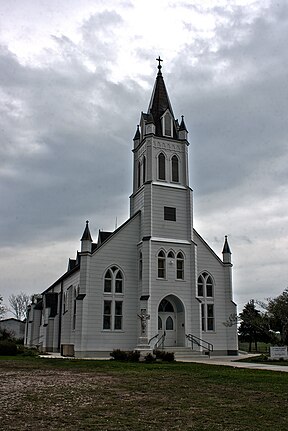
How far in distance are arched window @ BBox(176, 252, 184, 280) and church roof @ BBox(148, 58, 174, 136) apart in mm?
10566

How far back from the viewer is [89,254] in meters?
35.6

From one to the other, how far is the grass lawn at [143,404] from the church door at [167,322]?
2099cm

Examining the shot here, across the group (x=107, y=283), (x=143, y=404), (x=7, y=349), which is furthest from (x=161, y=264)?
(x=143, y=404)

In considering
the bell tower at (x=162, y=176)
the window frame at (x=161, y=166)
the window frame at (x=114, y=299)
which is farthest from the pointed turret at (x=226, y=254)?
the window frame at (x=114, y=299)

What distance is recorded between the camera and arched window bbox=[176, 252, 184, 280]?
36969 millimetres

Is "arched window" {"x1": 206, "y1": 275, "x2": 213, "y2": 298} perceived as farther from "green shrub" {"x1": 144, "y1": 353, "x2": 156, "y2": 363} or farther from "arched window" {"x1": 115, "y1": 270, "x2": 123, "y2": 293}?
"green shrub" {"x1": 144, "y1": 353, "x2": 156, "y2": 363}

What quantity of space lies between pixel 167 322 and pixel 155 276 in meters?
3.89

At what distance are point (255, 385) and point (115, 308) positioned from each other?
22691mm

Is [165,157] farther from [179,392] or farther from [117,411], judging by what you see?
[117,411]

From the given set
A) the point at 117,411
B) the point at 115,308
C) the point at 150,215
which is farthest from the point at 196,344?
the point at 117,411

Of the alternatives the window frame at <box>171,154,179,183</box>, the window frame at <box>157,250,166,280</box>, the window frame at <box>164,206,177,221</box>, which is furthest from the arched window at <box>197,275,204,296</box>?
the window frame at <box>171,154,179,183</box>

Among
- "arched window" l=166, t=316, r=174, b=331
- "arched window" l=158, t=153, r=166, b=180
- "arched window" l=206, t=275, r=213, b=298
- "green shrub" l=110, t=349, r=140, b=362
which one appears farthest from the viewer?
"arched window" l=158, t=153, r=166, b=180

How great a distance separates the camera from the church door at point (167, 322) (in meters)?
36.2

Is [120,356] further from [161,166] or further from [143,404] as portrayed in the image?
[143,404]
